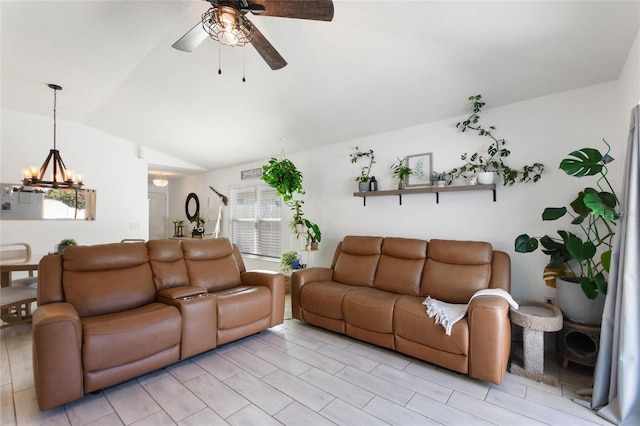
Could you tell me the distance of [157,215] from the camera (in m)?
7.61

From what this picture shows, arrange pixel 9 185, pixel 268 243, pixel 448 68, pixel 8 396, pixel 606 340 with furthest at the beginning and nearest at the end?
pixel 268 243 → pixel 9 185 → pixel 448 68 → pixel 8 396 → pixel 606 340

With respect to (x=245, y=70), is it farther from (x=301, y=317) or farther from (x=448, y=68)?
(x=301, y=317)

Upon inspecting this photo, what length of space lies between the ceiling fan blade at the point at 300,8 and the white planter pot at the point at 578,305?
2701 mm

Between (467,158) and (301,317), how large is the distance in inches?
103

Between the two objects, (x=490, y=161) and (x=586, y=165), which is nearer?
(x=586, y=165)

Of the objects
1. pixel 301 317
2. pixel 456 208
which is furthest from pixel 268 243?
pixel 456 208

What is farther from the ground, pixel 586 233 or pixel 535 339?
pixel 586 233

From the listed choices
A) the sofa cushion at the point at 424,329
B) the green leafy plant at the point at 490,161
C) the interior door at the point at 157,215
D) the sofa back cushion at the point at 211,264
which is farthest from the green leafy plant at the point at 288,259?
the interior door at the point at 157,215

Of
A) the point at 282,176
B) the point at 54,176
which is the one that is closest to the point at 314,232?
the point at 282,176

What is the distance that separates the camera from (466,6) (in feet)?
6.46

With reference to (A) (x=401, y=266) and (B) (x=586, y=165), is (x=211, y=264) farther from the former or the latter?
(B) (x=586, y=165)

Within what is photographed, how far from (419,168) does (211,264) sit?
274 centimetres

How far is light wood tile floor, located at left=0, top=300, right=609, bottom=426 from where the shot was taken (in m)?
1.82

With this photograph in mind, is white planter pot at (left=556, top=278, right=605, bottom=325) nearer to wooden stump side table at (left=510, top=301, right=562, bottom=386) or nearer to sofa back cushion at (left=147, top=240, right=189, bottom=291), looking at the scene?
wooden stump side table at (left=510, top=301, right=562, bottom=386)
